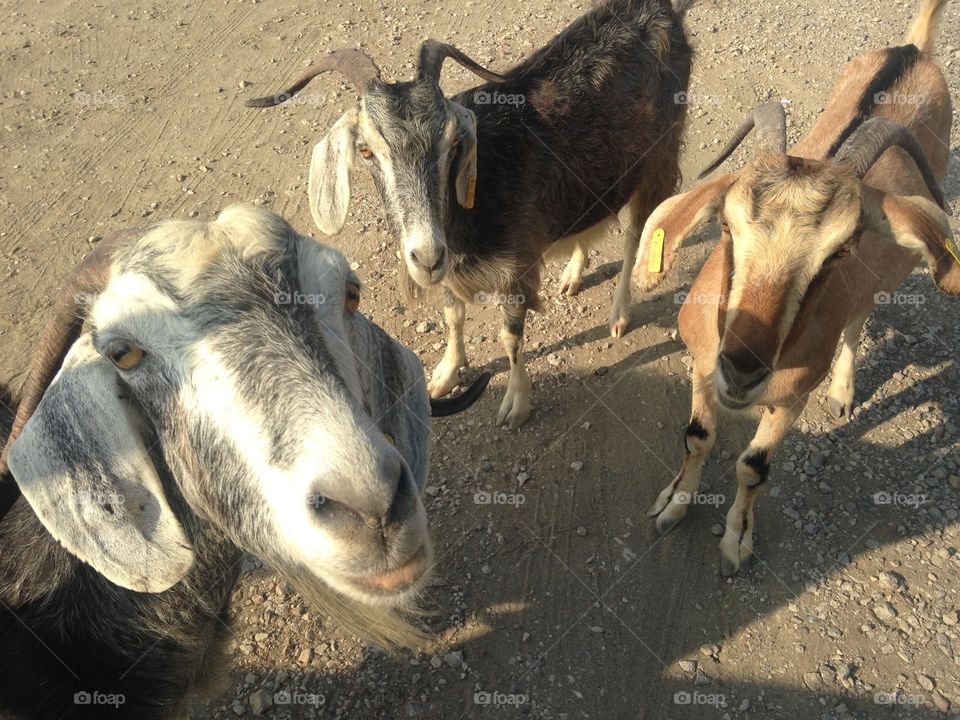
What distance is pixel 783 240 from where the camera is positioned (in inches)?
143

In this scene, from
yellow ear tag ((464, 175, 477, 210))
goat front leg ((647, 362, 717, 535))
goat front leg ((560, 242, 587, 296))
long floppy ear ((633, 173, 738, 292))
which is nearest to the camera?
long floppy ear ((633, 173, 738, 292))

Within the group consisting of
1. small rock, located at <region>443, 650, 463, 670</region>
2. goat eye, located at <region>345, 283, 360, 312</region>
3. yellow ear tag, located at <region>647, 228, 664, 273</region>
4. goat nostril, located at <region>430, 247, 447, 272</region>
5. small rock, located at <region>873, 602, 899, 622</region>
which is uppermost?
goat eye, located at <region>345, 283, 360, 312</region>

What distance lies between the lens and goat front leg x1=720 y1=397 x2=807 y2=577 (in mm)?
4680

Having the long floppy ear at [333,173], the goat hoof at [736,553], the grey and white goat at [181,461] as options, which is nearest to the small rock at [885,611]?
the goat hoof at [736,553]

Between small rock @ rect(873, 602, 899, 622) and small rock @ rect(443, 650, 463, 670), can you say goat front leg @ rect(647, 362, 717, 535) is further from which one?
small rock @ rect(443, 650, 463, 670)

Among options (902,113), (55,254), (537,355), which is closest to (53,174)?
(55,254)

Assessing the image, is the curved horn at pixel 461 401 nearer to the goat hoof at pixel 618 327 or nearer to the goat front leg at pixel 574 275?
the goat hoof at pixel 618 327

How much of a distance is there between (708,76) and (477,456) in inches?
267

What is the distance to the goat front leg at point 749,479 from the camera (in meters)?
4.68

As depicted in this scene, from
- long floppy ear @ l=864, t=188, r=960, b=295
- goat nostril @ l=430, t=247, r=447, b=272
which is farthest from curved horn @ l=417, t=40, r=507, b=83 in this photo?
long floppy ear @ l=864, t=188, r=960, b=295

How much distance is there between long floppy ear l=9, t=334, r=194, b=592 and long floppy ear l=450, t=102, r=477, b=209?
3096mm

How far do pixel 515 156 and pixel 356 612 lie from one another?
384cm

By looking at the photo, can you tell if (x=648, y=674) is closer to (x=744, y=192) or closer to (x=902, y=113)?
(x=744, y=192)

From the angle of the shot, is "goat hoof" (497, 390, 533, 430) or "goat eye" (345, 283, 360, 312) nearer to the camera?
"goat eye" (345, 283, 360, 312)
